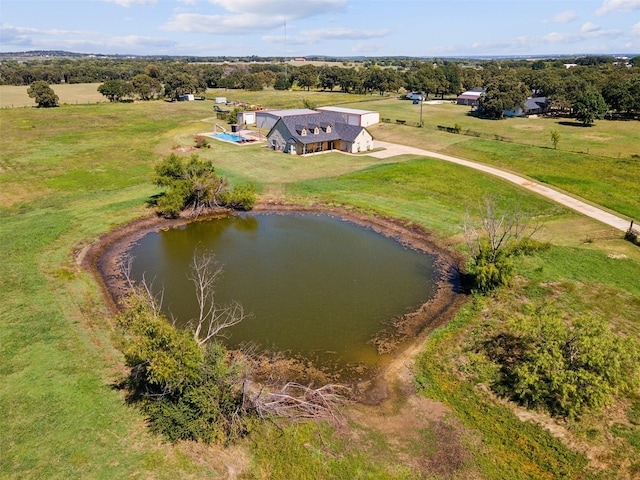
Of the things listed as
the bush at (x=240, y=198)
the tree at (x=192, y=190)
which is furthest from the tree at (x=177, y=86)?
the bush at (x=240, y=198)

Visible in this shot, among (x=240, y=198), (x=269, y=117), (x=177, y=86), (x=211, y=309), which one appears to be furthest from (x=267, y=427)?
(x=177, y=86)

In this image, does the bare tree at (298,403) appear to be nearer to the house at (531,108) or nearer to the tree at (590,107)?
the tree at (590,107)

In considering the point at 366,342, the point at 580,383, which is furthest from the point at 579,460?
the point at 366,342

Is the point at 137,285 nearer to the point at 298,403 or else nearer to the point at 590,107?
the point at 298,403

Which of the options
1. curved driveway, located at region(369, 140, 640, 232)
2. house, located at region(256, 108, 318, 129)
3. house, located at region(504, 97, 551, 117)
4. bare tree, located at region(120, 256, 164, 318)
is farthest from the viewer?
house, located at region(504, 97, 551, 117)

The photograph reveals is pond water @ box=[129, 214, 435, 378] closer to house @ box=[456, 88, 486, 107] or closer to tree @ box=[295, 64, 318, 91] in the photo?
house @ box=[456, 88, 486, 107]

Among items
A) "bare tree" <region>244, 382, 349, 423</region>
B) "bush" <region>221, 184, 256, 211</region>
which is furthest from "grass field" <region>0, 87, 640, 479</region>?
"bush" <region>221, 184, 256, 211</region>

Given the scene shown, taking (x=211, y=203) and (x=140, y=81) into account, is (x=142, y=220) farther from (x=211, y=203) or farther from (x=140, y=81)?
(x=140, y=81)
